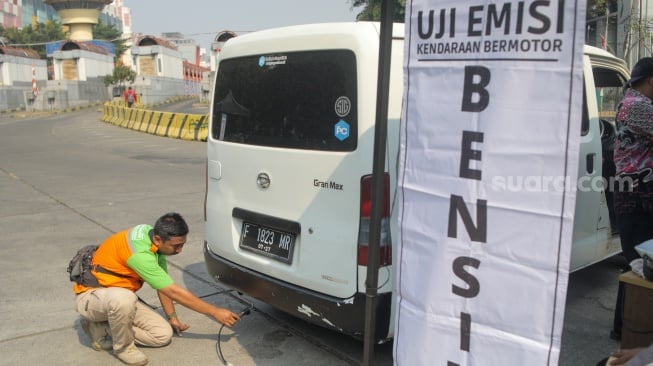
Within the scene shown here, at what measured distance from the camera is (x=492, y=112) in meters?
1.91

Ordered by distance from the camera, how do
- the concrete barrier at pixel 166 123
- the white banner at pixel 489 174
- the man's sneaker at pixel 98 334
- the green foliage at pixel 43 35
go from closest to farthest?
the white banner at pixel 489 174 → the man's sneaker at pixel 98 334 → the concrete barrier at pixel 166 123 → the green foliage at pixel 43 35

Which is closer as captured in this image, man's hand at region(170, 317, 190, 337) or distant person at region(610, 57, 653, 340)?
distant person at region(610, 57, 653, 340)

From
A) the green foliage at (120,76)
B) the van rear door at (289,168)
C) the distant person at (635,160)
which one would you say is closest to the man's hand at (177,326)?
the van rear door at (289,168)

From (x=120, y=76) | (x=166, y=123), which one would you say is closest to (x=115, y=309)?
(x=166, y=123)

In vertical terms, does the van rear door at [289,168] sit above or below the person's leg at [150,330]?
above

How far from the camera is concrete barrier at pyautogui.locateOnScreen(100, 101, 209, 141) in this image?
18.0m

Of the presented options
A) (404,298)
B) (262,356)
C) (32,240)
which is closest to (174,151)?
(32,240)

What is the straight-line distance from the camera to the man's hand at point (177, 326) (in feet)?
12.5

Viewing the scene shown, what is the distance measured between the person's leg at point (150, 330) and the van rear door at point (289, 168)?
1.99 feet

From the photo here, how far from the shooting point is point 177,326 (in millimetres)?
3840

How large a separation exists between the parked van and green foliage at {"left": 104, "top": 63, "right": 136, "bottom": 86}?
39.0 metres

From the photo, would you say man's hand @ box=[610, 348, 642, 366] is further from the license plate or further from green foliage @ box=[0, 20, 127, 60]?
green foliage @ box=[0, 20, 127, 60]

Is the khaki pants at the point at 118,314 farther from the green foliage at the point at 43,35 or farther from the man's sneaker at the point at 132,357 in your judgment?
the green foliage at the point at 43,35

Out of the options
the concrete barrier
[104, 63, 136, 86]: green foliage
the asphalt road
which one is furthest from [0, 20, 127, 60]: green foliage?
the asphalt road
